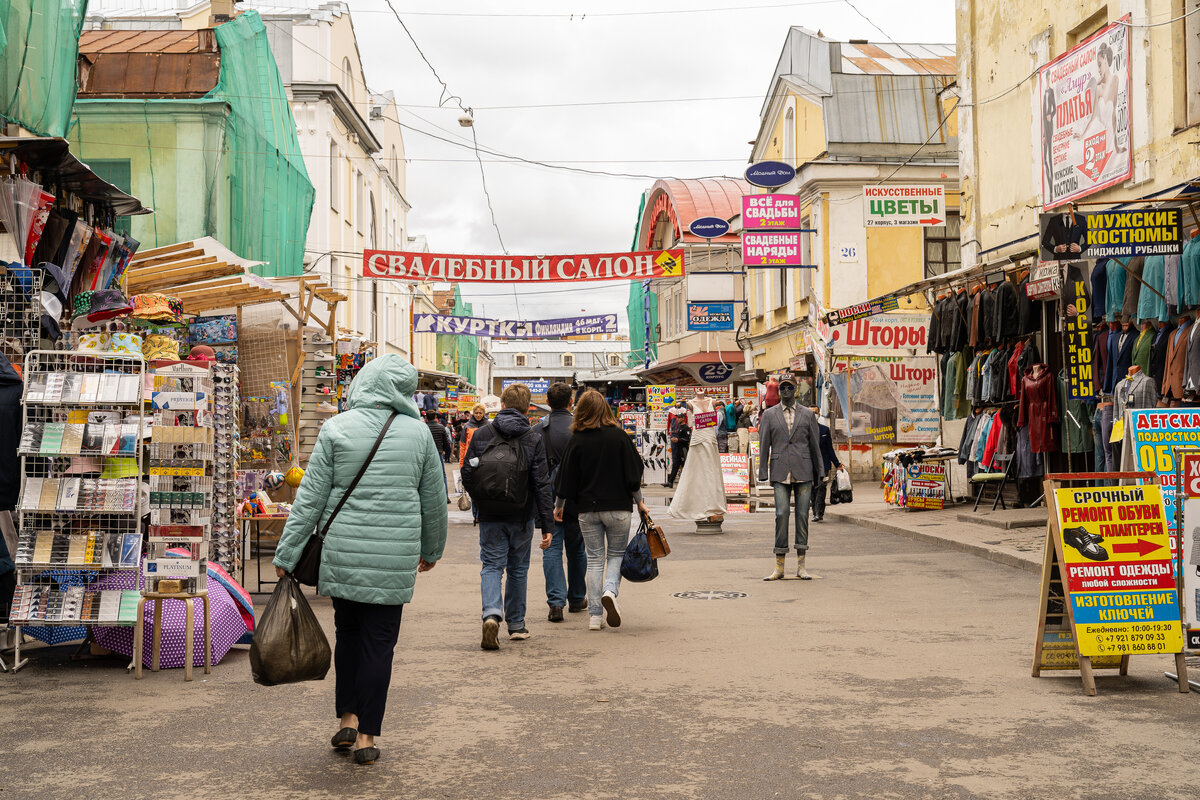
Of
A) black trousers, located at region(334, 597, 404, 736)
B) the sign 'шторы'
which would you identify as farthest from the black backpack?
the sign 'шторы'

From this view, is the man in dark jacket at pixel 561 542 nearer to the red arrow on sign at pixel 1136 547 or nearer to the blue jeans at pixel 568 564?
the blue jeans at pixel 568 564

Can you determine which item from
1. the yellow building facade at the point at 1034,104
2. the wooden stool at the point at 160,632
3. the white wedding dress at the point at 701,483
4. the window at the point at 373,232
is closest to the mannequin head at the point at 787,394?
the yellow building facade at the point at 1034,104

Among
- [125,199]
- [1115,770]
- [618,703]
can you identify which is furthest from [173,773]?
[125,199]

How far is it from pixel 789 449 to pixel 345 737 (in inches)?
302

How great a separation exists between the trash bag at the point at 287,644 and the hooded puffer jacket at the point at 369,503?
0.16m

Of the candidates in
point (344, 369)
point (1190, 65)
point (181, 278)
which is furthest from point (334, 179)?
point (1190, 65)

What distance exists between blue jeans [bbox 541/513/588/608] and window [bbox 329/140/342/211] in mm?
26510

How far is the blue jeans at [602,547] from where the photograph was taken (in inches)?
381

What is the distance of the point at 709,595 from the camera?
37.6 ft

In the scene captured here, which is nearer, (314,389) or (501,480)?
(501,480)

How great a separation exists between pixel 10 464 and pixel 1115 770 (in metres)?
6.60

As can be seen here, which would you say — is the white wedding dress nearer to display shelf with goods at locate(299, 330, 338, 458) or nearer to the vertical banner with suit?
display shelf with goods at locate(299, 330, 338, 458)

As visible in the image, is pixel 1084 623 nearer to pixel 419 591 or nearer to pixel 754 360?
pixel 419 591

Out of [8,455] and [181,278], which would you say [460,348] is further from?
[8,455]
